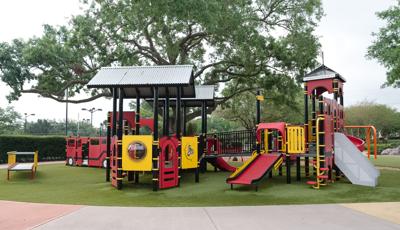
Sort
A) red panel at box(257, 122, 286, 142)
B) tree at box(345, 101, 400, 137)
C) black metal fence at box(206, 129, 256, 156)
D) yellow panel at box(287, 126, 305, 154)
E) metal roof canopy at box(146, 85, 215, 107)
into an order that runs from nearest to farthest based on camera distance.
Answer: yellow panel at box(287, 126, 305, 154)
red panel at box(257, 122, 286, 142)
black metal fence at box(206, 129, 256, 156)
metal roof canopy at box(146, 85, 215, 107)
tree at box(345, 101, 400, 137)

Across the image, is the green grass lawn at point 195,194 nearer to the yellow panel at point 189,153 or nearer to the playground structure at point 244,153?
the playground structure at point 244,153

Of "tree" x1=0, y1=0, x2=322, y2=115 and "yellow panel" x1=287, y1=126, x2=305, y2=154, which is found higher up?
"tree" x1=0, y1=0, x2=322, y2=115

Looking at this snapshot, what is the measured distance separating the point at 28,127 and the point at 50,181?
72.9 m

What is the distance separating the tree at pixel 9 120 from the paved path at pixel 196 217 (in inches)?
2431

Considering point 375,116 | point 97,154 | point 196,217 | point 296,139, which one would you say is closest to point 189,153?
point 296,139

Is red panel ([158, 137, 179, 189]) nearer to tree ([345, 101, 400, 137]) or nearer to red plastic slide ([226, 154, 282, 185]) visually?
red plastic slide ([226, 154, 282, 185])

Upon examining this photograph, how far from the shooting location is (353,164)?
510 inches

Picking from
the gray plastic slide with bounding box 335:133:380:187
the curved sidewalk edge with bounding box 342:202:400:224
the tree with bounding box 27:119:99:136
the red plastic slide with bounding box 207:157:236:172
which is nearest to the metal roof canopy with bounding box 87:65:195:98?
the gray plastic slide with bounding box 335:133:380:187

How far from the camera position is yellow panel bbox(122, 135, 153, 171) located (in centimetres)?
1213

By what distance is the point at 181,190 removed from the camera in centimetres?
1206

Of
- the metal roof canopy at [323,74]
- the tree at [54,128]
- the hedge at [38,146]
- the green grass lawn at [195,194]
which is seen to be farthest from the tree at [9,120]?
the metal roof canopy at [323,74]

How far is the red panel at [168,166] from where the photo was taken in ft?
40.2

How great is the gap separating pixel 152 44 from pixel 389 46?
1420 cm

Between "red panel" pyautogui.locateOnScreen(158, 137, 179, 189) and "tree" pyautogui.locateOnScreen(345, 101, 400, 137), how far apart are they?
185ft
